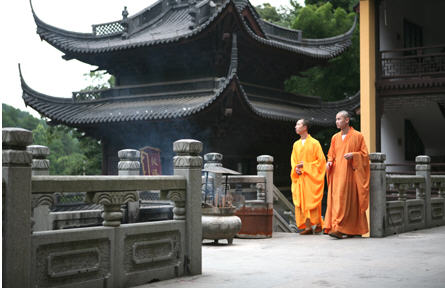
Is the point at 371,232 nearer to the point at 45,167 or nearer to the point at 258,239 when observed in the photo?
the point at 258,239

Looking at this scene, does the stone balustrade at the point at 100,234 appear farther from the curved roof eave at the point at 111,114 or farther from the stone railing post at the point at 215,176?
the curved roof eave at the point at 111,114

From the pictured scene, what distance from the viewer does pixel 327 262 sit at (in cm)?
719

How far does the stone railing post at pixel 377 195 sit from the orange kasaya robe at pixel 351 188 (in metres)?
0.29

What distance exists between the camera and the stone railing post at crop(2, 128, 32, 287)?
457 centimetres

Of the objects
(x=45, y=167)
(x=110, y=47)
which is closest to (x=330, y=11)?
(x=110, y=47)

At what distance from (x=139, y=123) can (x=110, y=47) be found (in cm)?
282

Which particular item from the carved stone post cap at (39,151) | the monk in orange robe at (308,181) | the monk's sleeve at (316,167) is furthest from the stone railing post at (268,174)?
the carved stone post cap at (39,151)

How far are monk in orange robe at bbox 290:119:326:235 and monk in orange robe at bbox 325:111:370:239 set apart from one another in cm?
85

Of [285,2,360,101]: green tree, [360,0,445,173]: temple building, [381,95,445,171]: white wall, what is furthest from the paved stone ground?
[285,2,360,101]: green tree

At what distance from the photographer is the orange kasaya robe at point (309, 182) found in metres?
10.8

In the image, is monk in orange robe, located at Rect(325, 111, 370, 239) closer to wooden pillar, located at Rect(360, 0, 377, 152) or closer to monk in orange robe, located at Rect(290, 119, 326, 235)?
monk in orange robe, located at Rect(290, 119, 326, 235)

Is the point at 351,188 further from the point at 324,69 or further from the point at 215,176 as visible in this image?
the point at 324,69

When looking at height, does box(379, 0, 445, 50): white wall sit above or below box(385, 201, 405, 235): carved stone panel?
A: above

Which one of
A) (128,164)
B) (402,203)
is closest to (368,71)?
(402,203)
